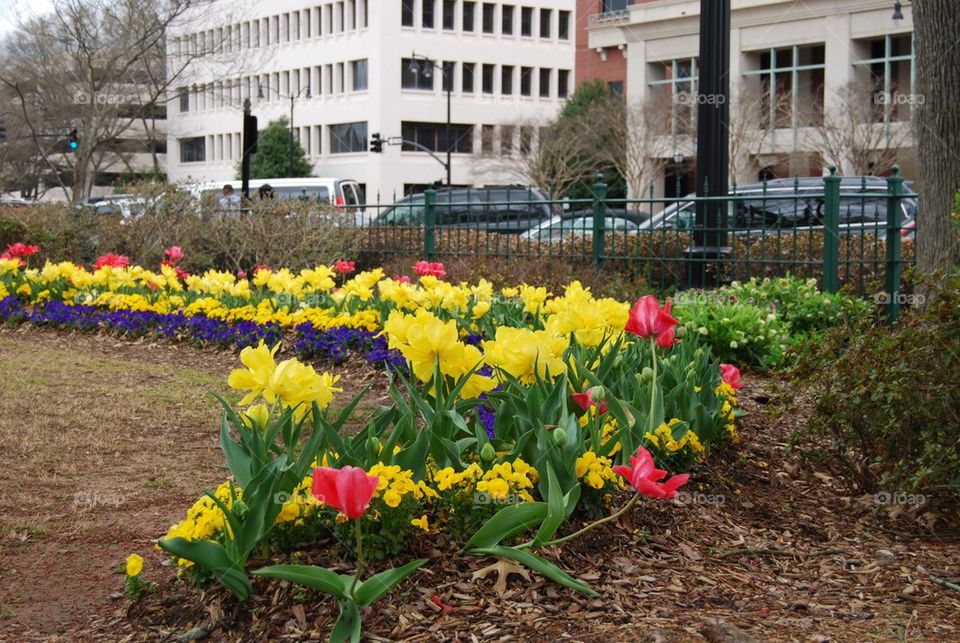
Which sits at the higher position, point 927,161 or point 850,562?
point 927,161

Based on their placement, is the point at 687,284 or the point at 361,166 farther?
the point at 361,166

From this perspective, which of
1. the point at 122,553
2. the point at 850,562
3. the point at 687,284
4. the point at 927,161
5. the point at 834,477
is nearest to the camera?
the point at 850,562

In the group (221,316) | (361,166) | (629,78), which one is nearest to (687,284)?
(221,316)

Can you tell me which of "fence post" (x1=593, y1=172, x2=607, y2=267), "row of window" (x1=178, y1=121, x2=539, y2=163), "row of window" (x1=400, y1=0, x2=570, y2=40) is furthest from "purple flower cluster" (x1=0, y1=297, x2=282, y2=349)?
"row of window" (x1=400, y1=0, x2=570, y2=40)

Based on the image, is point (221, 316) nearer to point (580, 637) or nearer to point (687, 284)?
point (687, 284)

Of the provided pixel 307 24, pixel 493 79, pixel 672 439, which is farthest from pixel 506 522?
pixel 307 24

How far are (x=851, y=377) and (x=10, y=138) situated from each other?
56.1m

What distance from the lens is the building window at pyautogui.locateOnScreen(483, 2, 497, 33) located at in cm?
7107

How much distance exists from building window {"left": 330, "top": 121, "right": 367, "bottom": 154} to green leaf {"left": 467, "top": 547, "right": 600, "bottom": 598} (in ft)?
211

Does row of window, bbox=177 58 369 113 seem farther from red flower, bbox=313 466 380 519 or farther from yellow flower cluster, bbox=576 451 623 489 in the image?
red flower, bbox=313 466 380 519

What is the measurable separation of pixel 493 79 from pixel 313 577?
2728 inches

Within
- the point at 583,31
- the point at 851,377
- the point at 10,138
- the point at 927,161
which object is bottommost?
the point at 851,377

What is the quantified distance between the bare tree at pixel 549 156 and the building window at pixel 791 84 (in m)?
7.94

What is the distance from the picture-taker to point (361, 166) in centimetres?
6694
